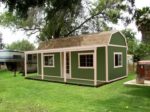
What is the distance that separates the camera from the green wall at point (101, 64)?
1458 centimetres

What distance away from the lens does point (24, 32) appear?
102 ft

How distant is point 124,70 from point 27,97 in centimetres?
970

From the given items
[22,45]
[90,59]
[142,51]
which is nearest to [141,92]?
[90,59]

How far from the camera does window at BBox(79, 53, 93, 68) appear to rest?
49.2 feet

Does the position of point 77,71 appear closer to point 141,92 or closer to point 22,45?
point 141,92

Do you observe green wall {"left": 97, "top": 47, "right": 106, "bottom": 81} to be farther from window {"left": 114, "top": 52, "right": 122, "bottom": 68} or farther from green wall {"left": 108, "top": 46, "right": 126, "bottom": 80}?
window {"left": 114, "top": 52, "right": 122, "bottom": 68}

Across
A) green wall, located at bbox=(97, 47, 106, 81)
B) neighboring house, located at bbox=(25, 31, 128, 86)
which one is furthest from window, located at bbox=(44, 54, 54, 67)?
green wall, located at bbox=(97, 47, 106, 81)

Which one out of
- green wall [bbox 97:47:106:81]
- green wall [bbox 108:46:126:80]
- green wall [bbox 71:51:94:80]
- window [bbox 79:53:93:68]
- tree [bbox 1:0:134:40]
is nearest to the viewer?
tree [bbox 1:0:134:40]

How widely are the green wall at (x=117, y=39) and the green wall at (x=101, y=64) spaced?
3.74 ft

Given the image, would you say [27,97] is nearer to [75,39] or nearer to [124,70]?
[75,39]

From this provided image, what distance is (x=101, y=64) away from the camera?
14.8 metres

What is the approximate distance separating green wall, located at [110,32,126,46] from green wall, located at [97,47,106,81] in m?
1.14

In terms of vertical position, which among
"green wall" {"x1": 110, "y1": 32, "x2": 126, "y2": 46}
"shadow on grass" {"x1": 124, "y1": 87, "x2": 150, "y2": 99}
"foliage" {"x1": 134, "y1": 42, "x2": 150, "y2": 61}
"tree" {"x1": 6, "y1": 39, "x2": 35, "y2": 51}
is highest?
"tree" {"x1": 6, "y1": 39, "x2": 35, "y2": 51}

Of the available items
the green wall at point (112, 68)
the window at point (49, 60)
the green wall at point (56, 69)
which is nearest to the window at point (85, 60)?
the green wall at point (112, 68)
